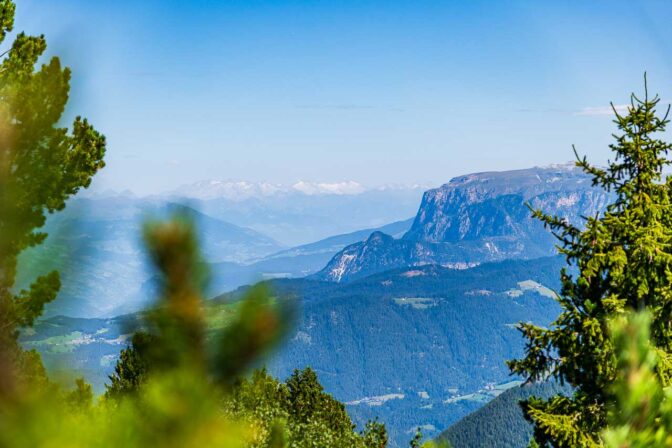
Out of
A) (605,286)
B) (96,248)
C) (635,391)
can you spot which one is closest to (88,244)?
(96,248)

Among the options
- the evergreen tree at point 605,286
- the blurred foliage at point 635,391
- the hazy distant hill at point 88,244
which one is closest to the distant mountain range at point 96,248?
the hazy distant hill at point 88,244

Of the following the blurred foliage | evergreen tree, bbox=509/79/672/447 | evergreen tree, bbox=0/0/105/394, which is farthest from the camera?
evergreen tree, bbox=509/79/672/447

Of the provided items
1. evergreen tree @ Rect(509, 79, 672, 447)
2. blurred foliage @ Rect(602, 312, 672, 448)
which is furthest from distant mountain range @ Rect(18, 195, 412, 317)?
evergreen tree @ Rect(509, 79, 672, 447)

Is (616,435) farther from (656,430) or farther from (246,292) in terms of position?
(246,292)

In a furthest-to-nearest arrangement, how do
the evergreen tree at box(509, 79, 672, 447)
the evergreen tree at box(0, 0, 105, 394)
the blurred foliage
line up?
the evergreen tree at box(509, 79, 672, 447), the evergreen tree at box(0, 0, 105, 394), the blurred foliage

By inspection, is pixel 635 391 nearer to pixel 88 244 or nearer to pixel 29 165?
pixel 88 244

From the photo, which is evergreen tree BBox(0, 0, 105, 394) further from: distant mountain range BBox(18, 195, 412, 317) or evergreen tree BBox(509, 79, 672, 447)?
evergreen tree BBox(509, 79, 672, 447)

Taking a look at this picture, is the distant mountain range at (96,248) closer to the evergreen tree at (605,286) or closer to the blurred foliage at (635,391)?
the blurred foliage at (635,391)
